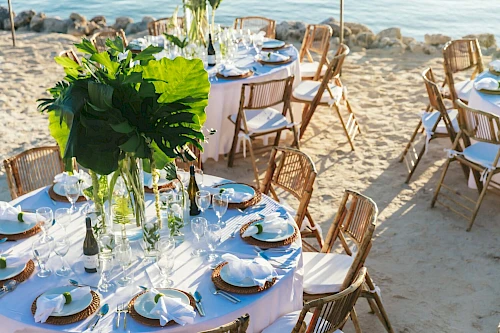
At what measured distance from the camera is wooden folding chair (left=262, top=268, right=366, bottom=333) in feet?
9.94

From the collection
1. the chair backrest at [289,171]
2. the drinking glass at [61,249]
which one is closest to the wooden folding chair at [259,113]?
the chair backrest at [289,171]

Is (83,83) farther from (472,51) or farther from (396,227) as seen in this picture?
(472,51)

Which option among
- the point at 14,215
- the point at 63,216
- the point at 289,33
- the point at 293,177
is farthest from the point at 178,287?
the point at 289,33

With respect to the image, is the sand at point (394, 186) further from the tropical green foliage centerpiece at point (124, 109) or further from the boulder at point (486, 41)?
the boulder at point (486, 41)

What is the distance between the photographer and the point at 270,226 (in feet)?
12.3

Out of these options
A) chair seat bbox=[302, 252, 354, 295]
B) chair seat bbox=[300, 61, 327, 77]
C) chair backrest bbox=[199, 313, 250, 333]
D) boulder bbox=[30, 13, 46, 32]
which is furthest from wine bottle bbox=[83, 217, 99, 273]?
boulder bbox=[30, 13, 46, 32]

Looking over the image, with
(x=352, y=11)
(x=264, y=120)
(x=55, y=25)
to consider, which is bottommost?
(x=352, y=11)

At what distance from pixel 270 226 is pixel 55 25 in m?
10.6

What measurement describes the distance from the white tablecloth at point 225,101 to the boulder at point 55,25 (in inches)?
277

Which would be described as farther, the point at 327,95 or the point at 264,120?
the point at 327,95

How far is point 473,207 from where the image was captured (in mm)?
5891

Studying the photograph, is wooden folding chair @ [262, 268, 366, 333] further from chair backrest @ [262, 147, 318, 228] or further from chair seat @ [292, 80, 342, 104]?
chair seat @ [292, 80, 342, 104]

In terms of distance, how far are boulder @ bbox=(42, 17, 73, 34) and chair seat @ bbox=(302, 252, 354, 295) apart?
1019cm

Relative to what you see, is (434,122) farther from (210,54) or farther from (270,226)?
(270,226)
